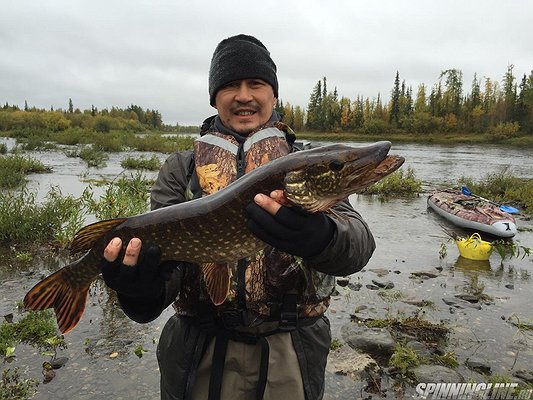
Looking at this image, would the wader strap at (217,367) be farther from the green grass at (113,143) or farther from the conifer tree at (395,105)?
the conifer tree at (395,105)

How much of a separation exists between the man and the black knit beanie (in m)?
0.54

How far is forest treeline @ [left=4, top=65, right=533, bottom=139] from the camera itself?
5412 cm

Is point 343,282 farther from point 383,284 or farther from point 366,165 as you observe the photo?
point 366,165

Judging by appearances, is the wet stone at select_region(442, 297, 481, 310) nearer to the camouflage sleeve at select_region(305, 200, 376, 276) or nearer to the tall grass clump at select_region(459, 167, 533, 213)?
the camouflage sleeve at select_region(305, 200, 376, 276)

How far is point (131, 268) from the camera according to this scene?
2074 mm

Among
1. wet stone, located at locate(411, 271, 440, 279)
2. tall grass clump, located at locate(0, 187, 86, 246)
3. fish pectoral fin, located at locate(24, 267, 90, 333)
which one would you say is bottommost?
wet stone, located at locate(411, 271, 440, 279)

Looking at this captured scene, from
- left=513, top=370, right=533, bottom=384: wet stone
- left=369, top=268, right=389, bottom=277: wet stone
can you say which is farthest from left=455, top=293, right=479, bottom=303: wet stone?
left=513, top=370, right=533, bottom=384: wet stone

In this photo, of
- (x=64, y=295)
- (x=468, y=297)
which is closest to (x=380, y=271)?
(x=468, y=297)

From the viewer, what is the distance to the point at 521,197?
45.3 ft

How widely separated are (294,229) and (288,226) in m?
0.03

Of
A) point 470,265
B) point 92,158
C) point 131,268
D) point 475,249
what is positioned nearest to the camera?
point 131,268

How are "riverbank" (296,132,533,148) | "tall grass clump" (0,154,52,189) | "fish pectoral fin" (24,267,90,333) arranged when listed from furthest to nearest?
1. "riverbank" (296,132,533,148)
2. "tall grass clump" (0,154,52,189)
3. "fish pectoral fin" (24,267,90,333)

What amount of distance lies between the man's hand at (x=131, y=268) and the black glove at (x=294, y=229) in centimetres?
56

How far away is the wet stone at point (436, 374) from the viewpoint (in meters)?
3.86
